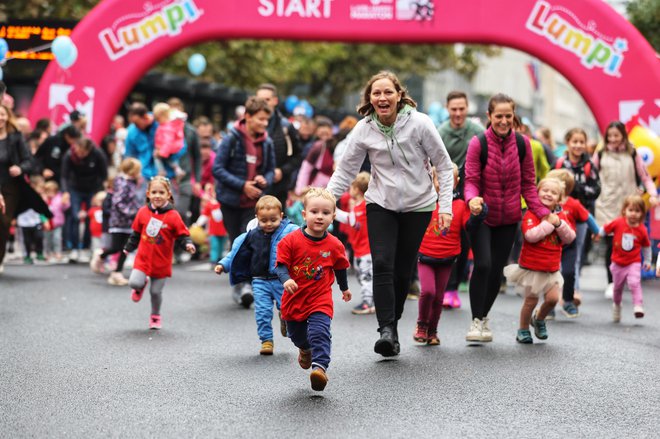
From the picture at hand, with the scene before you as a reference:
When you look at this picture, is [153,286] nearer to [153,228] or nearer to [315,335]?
[153,228]

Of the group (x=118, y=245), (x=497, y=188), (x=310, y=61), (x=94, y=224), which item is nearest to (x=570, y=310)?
(x=497, y=188)

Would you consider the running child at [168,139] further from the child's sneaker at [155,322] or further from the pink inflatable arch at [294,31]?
the pink inflatable arch at [294,31]

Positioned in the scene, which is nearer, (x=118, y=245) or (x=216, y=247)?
(x=118, y=245)

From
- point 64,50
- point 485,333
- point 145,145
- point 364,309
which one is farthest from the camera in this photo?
point 64,50

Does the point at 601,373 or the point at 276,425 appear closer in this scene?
the point at 276,425

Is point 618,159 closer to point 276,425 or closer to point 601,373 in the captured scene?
point 601,373

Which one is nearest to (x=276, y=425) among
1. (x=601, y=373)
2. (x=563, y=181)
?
(x=601, y=373)

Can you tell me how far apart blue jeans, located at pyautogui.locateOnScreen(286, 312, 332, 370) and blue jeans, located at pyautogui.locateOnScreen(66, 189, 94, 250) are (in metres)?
10.1

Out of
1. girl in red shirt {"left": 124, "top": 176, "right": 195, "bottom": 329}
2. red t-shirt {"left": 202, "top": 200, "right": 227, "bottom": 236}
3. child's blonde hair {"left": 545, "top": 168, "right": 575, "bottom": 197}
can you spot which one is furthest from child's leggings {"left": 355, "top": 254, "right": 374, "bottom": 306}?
red t-shirt {"left": 202, "top": 200, "right": 227, "bottom": 236}

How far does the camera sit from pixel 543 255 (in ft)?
32.3

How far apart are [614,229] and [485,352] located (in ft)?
10.8

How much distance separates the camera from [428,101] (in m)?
75.1

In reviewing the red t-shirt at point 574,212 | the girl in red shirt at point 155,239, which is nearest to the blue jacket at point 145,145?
the girl in red shirt at point 155,239

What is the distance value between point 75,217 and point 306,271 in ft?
34.2
